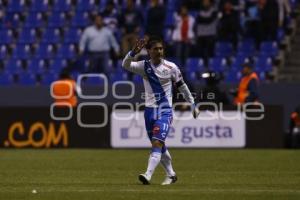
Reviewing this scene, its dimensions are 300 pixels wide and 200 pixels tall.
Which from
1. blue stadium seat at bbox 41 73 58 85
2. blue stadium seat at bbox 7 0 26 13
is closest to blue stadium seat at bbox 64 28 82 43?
blue stadium seat at bbox 41 73 58 85

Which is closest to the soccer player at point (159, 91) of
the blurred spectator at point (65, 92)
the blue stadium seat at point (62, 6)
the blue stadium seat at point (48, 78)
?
the blurred spectator at point (65, 92)

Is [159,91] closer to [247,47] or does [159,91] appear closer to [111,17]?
[247,47]

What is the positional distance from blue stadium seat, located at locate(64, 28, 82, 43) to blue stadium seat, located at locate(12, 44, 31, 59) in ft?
4.18

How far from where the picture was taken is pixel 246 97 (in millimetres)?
22641

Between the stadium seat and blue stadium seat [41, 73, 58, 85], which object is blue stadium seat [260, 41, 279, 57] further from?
blue stadium seat [41, 73, 58, 85]

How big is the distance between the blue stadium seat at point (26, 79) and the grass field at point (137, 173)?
6241 mm

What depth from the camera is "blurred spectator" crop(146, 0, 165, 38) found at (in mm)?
26516

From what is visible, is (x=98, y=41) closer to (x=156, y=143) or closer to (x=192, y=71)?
(x=192, y=71)

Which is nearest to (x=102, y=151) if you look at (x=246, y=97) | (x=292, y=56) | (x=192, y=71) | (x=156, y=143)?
(x=246, y=97)

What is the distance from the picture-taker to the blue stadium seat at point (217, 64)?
26.4m

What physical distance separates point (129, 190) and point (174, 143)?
1113 centimetres

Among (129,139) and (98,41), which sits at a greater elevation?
(98,41)

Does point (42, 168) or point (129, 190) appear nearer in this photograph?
point (129, 190)

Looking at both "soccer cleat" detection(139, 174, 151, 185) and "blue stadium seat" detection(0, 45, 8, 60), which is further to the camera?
"blue stadium seat" detection(0, 45, 8, 60)
